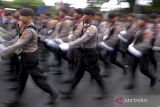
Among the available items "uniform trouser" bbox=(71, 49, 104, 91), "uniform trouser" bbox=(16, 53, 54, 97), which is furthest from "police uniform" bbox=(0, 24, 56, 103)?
"uniform trouser" bbox=(71, 49, 104, 91)

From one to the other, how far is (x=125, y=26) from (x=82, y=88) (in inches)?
173

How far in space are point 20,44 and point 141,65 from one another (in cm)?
311

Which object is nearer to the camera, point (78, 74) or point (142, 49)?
point (78, 74)

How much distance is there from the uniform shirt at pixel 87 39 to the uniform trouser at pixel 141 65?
1374mm

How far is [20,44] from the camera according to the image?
7.04 metres

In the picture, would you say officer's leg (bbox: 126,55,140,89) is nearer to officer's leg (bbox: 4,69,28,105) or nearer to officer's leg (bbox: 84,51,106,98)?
officer's leg (bbox: 84,51,106,98)

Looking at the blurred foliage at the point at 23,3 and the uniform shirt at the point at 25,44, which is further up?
the uniform shirt at the point at 25,44

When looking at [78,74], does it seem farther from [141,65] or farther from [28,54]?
[141,65]

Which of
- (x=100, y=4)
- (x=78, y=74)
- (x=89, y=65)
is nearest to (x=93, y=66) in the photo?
(x=89, y=65)

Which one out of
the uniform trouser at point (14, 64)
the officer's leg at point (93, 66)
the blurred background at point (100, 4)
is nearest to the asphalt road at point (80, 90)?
the uniform trouser at point (14, 64)

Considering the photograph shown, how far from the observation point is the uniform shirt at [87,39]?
7.88 metres

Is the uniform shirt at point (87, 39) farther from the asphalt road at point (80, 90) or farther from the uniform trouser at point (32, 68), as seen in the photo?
the asphalt road at point (80, 90)

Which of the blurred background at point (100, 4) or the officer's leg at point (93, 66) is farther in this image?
the blurred background at point (100, 4)

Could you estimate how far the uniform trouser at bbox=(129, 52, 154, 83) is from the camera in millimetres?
9125
